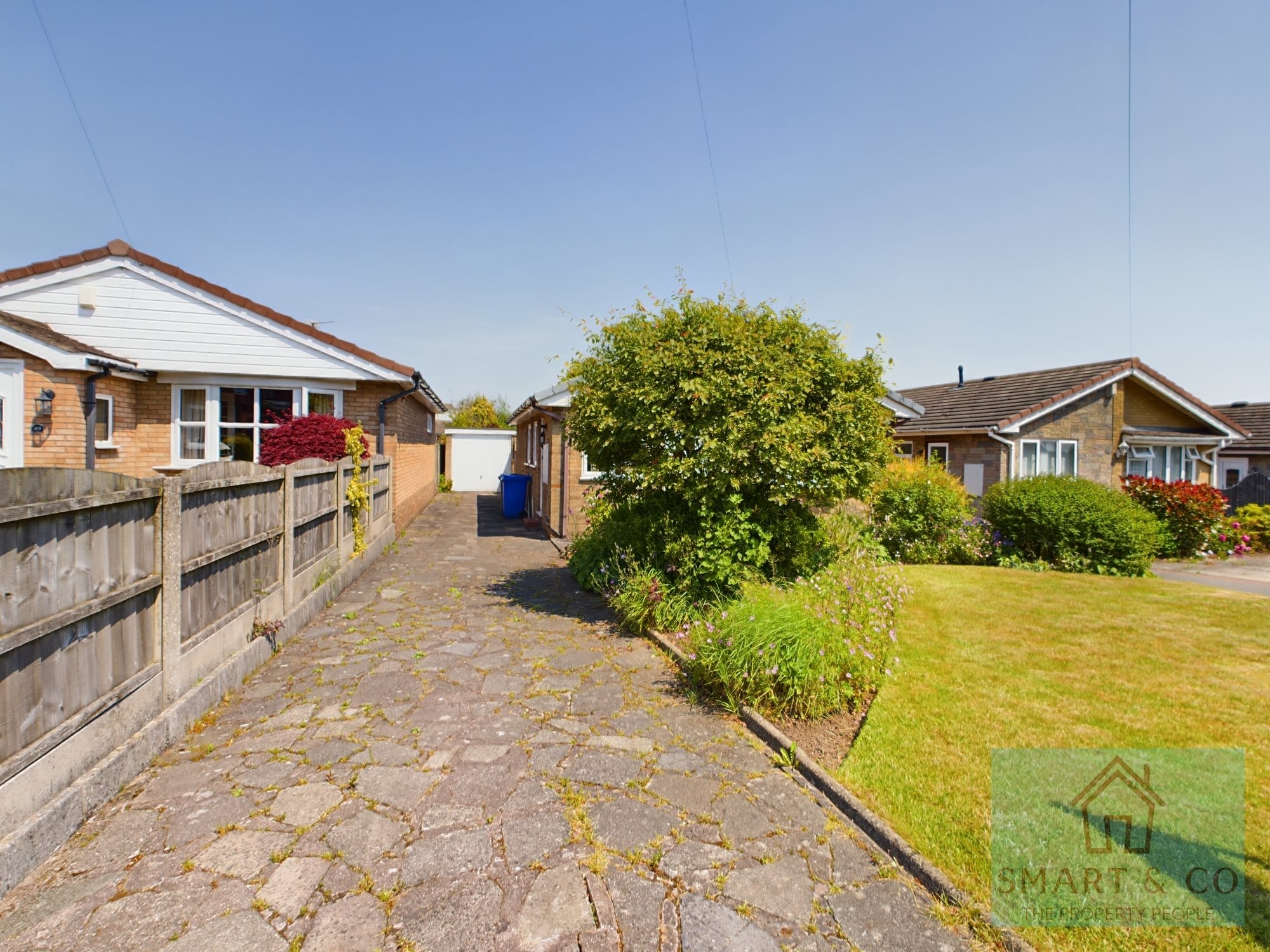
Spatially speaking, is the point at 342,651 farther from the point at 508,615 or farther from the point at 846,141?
the point at 846,141

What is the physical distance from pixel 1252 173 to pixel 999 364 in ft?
78.6

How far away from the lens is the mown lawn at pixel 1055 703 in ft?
10.1

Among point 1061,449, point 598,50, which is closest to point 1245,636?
point 598,50

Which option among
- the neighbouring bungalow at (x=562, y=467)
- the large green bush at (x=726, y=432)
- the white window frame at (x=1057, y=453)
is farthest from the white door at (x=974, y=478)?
the large green bush at (x=726, y=432)

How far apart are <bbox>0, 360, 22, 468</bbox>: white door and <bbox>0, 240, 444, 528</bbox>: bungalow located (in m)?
1.05

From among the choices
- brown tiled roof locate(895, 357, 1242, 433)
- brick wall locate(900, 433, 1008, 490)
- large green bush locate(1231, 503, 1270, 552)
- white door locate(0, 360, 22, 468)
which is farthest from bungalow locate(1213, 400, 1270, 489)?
white door locate(0, 360, 22, 468)

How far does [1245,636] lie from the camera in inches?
290

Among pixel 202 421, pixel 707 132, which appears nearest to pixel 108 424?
pixel 202 421

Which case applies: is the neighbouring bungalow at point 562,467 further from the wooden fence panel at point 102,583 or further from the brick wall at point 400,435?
the wooden fence panel at point 102,583

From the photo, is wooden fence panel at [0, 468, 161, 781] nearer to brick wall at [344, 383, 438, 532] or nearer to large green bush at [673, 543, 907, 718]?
large green bush at [673, 543, 907, 718]

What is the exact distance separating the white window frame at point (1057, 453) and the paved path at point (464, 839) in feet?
58.8

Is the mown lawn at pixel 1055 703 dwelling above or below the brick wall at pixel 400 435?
below

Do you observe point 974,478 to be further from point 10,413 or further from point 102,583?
point 10,413

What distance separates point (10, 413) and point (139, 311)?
2.92m
